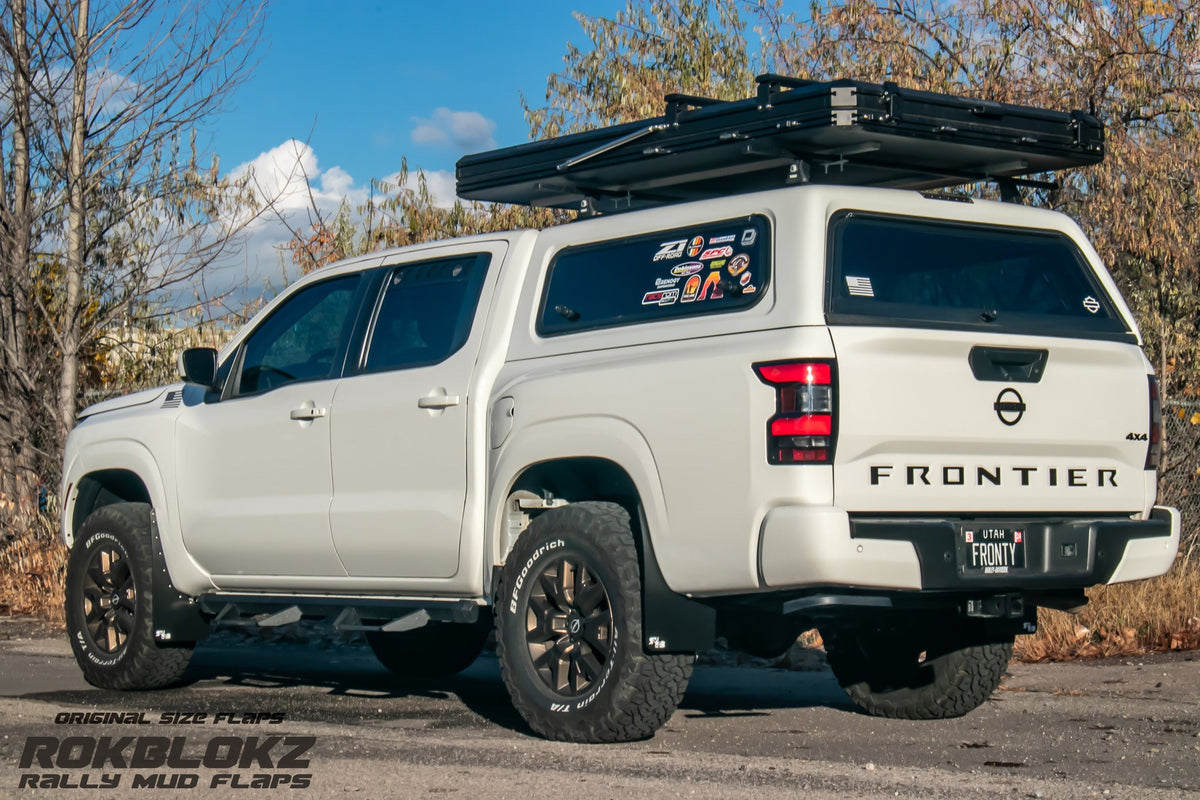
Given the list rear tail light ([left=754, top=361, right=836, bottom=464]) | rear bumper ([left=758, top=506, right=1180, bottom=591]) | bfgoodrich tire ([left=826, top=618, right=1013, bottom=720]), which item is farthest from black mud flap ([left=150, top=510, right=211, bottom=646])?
rear tail light ([left=754, top=361, right=836, bottom=464])

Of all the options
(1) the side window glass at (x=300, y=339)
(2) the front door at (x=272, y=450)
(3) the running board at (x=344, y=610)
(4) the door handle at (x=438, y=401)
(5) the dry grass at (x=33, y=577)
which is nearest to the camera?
(4) the door handle at (x=438, y=401)

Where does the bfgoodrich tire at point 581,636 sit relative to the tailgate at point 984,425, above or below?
below

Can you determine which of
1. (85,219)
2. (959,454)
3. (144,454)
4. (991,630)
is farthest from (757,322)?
(85,219)

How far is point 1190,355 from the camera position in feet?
48.9

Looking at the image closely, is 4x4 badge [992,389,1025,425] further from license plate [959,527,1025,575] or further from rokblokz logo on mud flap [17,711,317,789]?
rokblokz logo on mud flap [17,711,317,789]

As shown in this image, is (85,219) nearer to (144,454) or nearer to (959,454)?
(144,454)

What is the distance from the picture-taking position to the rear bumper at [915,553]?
5605mm

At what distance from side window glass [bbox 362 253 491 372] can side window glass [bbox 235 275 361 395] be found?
0.92ft

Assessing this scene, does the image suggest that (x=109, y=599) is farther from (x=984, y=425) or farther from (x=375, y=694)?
(x=984, y=425)

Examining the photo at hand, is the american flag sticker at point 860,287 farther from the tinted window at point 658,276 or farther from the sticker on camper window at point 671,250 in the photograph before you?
the sticker on camper window at point 671,250

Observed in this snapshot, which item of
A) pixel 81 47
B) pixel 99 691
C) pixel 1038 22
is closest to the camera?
pixel 99 691

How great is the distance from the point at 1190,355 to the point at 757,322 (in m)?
10.2

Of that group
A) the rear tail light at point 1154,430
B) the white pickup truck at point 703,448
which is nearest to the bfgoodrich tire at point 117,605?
the white pickup truck at point 703,448

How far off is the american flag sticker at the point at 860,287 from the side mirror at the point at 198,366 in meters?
3.54
